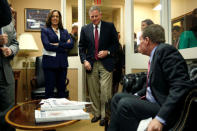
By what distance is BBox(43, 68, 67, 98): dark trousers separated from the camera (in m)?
2.62

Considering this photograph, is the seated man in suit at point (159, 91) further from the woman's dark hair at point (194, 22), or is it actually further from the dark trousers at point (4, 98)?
the dark trousers at point (4, 98)

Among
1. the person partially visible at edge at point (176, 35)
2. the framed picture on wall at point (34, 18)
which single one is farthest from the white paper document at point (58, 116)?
the framed picture on wall at point (34, 18)

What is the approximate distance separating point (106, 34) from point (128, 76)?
876mm

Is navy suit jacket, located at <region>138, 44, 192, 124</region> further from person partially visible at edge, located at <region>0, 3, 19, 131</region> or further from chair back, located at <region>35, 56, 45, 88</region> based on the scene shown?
chair back, located at <region>35, 56, 45, 88</region>

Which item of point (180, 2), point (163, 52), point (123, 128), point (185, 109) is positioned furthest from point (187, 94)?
point (180, 2)

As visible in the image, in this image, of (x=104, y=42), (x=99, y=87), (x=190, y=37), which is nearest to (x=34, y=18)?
(x=104, y=42)

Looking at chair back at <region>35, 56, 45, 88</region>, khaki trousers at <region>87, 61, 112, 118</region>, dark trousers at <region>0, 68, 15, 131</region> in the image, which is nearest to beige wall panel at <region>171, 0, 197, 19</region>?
khaki trousers at <region>87, 61, 112, 118</region>

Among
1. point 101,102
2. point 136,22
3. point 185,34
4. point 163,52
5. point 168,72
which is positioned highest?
point 136,22

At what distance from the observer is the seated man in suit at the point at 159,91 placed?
106 cm

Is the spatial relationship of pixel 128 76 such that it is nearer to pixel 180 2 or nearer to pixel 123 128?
pixel 123 128

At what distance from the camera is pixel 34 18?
3.89 meters

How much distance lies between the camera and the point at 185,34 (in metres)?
1.99

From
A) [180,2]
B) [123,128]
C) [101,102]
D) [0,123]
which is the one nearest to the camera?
[123,128]

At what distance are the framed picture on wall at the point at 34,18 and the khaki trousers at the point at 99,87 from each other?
1928mm
